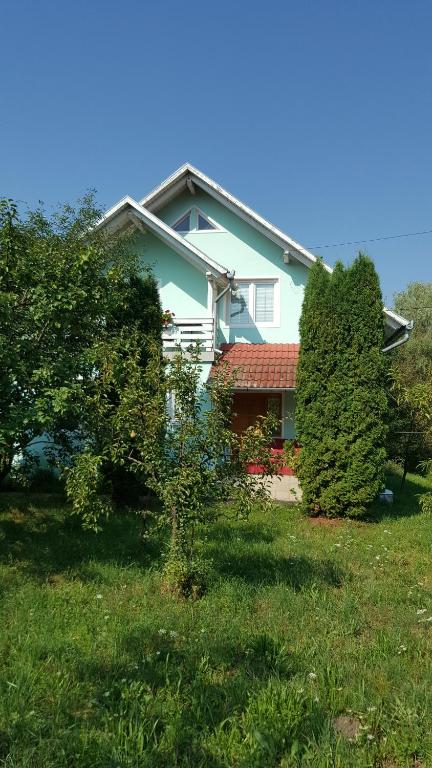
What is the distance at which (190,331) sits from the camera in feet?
46.2

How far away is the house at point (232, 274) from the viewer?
568 inches

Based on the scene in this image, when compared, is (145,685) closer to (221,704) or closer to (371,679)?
(221,704)

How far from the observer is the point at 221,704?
3658 mm

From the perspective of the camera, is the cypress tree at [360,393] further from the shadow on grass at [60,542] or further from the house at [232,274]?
the shadow on grass at [60,542]

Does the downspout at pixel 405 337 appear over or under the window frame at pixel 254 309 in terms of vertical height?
under

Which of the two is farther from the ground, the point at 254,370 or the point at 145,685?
the point at 254,370

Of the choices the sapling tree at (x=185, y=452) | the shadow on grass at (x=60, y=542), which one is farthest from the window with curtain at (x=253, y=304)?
the sapling tree at (x=185, y=452)

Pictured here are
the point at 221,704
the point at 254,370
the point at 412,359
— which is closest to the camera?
the point at 221,704

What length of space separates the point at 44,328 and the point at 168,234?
8073mm

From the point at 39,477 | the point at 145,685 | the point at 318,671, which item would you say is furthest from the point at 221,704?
the point at 39,477

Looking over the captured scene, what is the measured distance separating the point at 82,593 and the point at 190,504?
5.05 feet

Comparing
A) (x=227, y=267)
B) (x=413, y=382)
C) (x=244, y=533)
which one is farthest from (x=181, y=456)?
(x=413, y=382)

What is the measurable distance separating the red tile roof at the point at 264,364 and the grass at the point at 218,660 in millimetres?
6459

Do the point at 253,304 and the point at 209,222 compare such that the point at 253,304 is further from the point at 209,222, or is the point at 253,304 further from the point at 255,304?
the point at 209,222
